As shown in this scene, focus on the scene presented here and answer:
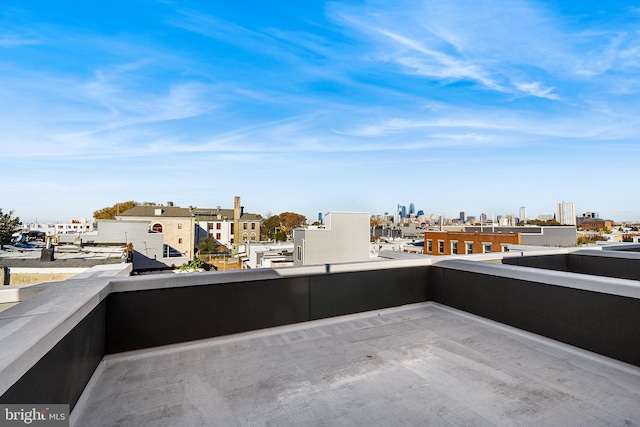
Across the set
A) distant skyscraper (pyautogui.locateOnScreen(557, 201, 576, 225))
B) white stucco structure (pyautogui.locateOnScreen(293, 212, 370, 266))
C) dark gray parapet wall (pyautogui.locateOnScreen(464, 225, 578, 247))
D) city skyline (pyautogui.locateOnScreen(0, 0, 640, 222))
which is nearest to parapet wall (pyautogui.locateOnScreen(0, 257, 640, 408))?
city skyline (pyautogui.locateOnScreen(0, 0, 640, 222))

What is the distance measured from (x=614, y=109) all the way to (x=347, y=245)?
12295mm

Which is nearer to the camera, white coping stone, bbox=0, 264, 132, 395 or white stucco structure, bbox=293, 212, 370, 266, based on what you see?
white coping stone, bbox=0, 264, 132, 395

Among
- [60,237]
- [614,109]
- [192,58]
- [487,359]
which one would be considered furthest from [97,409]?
[60,237]

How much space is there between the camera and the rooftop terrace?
165 centimetres

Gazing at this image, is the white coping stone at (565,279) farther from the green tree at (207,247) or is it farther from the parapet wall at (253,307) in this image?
the green tree at (207,247)

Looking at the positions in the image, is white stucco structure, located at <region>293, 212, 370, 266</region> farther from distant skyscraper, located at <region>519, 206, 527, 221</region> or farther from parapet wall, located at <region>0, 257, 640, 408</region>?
distant skyscraper, located at <region>519, 206, 527, 221</region>

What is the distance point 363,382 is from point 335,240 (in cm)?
1318

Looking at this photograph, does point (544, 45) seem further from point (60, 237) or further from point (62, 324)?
point (60, 237)

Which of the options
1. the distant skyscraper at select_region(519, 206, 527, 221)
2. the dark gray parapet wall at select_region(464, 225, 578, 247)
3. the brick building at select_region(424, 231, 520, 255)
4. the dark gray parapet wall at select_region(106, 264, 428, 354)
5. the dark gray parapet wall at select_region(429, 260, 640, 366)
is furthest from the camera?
the distant skyscraper at select_region(519, 206, 527, 221)

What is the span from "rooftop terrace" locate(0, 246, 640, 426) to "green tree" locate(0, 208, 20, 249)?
Result: 83.7ft

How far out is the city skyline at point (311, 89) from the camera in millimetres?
7633

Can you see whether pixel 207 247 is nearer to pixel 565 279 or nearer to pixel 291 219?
pixel 291 219

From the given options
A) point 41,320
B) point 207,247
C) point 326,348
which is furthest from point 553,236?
point 207,247

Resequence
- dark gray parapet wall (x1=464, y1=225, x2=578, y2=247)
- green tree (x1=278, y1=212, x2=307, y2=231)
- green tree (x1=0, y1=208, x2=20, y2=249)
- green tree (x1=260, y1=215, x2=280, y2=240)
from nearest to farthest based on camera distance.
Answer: dark gray parapet wall (x1=464, y1=225, x2=578, y2=247) → green tree (x1=0, y1=208, x2=20, y2=249) → green tree (x1=260, y1=215, x2=280, y2=240) → green tree (x1=278, y1=212, x2=307, y2=231)
